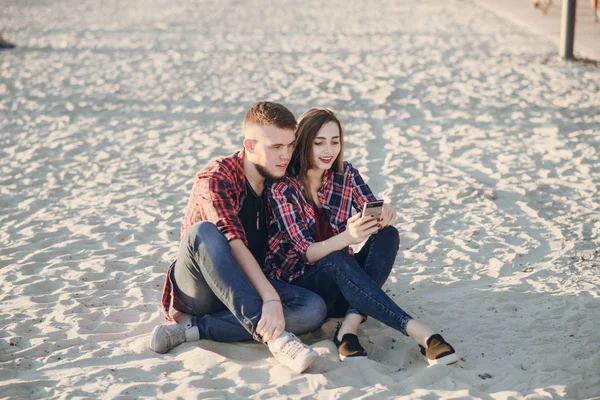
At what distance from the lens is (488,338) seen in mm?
3688

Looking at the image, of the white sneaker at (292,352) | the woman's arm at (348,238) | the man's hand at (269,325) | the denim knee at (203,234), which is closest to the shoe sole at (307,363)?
the white sneaker at (292,352)

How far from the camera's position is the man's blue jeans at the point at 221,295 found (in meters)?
3.40

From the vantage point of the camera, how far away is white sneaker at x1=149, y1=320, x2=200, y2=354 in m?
3.57

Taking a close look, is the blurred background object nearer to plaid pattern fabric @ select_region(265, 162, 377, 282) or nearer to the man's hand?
plaid pattern fabric @ select_region(265, 162, 377, 282)

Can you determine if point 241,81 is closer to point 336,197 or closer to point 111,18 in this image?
point 336,197

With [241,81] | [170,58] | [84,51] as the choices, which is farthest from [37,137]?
[84,51]

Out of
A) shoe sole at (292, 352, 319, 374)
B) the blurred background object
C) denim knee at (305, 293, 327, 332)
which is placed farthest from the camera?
the blurred background object

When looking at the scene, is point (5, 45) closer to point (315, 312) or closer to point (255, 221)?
point (255, 221)

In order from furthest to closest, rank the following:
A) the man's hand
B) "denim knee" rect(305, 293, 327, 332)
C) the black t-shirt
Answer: the black t-shirt
"denim knee" rect(305, 293, 327, 332)
the man's hand

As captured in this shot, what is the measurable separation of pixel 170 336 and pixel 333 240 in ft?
3.09

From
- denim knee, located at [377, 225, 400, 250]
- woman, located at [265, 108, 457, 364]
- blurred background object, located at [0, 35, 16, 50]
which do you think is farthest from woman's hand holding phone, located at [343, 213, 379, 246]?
blurred background object, located at [0, 35, 16, 50]

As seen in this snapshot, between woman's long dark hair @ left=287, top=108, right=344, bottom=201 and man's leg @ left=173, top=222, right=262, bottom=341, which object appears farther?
woman's long dark hair @ left=287, top=108, right=344, bottom=201

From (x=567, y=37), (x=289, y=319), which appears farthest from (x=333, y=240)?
(x=567, y=37)

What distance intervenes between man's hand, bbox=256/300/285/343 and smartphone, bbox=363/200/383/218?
654 mm
